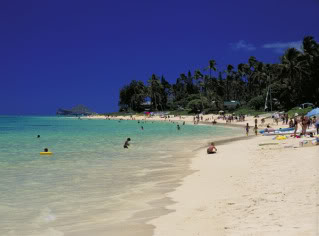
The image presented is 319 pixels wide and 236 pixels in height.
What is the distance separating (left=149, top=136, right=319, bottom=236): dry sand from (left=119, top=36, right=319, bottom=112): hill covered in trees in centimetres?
5455

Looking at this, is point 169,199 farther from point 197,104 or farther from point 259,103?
point 197,104

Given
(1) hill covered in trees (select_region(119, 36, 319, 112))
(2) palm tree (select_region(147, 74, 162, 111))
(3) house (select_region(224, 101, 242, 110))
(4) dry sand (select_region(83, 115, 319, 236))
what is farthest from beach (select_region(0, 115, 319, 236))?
(2) palm tree (select_region(147, 74, 162, 111))

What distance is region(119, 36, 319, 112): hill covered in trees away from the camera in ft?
202

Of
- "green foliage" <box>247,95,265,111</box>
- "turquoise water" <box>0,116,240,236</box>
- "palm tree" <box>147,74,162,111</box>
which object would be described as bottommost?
"turquoise water" <box>0,116,240,236</box>

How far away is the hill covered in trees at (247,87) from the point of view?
61428mm

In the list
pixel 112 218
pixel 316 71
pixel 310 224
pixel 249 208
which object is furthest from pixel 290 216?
pixel 316 71

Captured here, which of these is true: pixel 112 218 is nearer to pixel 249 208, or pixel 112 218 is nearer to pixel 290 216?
pixel 249 208

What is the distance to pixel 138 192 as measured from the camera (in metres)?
10.1

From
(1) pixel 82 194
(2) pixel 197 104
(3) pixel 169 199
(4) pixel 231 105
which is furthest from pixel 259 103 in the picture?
(3) pixel 169 199

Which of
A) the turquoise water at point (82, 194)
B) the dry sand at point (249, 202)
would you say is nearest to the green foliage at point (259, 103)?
the turquoise water at point (82, 194)

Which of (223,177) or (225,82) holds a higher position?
(225,82)

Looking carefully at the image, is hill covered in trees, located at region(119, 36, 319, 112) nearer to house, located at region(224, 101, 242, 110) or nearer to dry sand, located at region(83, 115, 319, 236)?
house, located at region(224, 101, 242, 110)

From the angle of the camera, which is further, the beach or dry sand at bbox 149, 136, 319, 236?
the beach

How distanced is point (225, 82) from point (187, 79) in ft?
68.4
